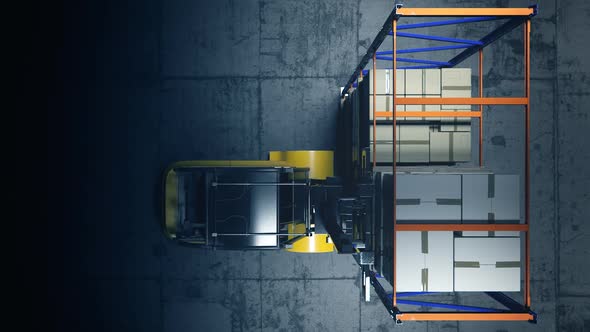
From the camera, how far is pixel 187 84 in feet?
17.0

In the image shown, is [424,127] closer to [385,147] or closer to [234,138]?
[385,147]

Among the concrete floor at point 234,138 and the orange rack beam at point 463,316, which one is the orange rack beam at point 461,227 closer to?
the orange rack beam at point 463,316

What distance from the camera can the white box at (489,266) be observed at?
2.97 metres

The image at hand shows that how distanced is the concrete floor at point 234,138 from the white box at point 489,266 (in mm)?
2446

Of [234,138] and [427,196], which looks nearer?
[427,196]

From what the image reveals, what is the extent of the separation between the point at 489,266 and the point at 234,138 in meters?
3.46

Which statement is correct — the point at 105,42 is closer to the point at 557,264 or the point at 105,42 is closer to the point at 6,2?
the point at 6,2

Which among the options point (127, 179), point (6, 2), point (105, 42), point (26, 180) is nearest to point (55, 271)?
point (26, 180)

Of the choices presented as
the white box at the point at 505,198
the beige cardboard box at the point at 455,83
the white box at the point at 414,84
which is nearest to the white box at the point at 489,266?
the white box at the point at 505,198

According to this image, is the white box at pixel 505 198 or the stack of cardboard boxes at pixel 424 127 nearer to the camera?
the white box at pixel 505 198

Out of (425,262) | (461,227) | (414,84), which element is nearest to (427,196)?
(461,227)

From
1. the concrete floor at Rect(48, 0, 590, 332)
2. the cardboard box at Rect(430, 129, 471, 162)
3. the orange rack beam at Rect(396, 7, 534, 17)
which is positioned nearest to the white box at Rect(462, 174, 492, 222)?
the cardboard box at Rect(430, 129, 471, 162)

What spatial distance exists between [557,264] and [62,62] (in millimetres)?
7490

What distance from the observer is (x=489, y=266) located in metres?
2.97
